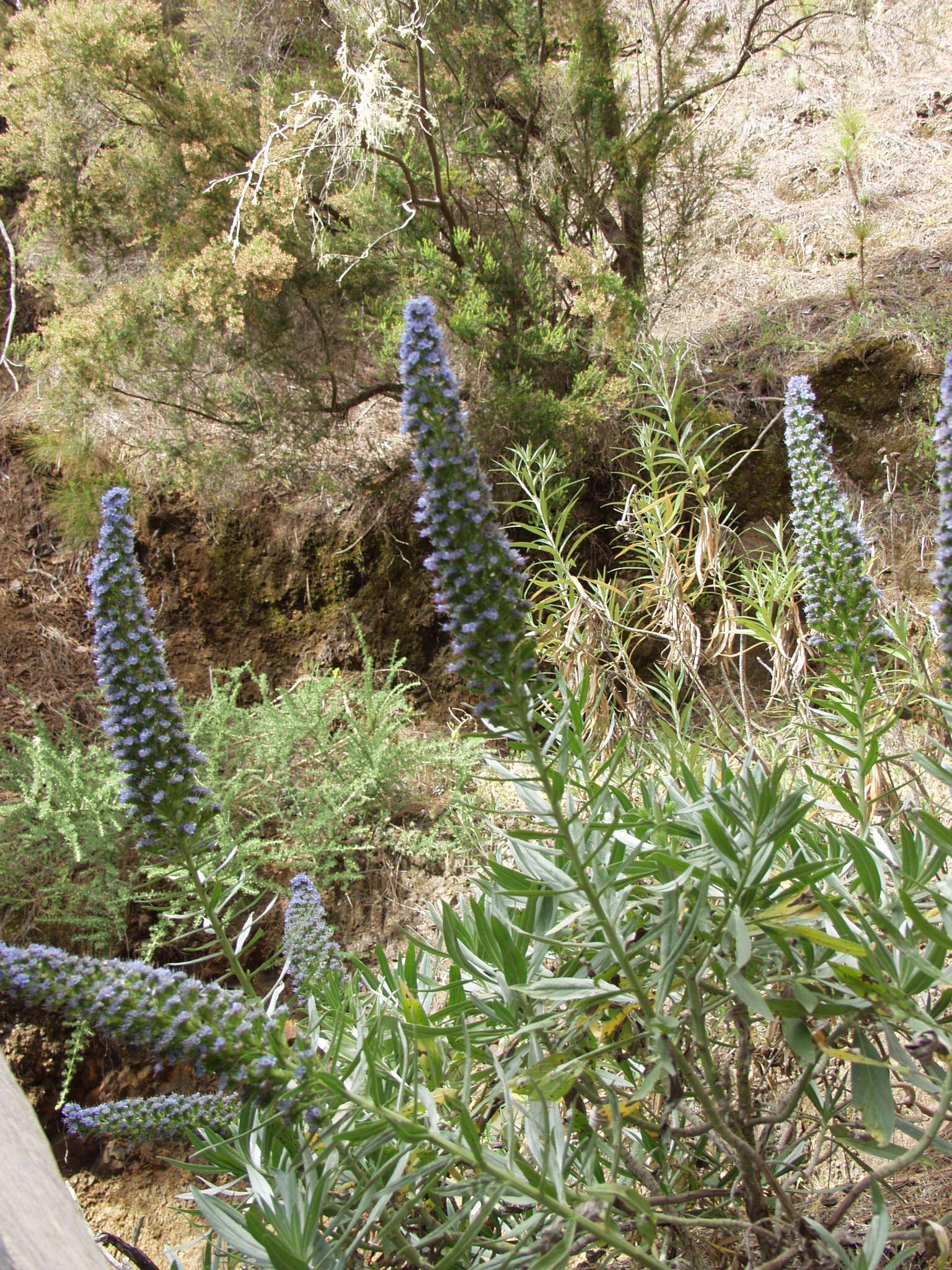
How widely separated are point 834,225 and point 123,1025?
21.1ft

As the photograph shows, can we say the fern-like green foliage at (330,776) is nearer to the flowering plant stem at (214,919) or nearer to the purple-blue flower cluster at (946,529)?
the flowering plant stem at (214,919)

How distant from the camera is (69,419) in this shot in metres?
4.55

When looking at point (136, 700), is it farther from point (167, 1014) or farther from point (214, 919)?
point (167, 1014)

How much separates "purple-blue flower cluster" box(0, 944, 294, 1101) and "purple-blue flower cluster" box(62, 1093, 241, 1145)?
0.18 m

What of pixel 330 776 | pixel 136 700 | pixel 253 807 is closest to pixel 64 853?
pixel 253 807

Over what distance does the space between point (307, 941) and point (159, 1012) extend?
0.51 meters

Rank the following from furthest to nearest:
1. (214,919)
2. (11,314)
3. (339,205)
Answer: (11,314), (339,205), (214,919)

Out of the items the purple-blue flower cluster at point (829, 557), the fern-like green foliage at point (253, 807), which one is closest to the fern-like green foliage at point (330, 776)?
the fern-like green foliage at point (253, 807)

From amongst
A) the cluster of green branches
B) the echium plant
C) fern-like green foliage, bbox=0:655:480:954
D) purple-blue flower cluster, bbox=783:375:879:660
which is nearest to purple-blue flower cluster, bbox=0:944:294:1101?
the echium plant

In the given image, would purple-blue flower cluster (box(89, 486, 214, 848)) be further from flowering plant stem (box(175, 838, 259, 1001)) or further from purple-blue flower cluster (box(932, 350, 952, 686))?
purple-blue flower cluster (box(932, 350, 952, 686))

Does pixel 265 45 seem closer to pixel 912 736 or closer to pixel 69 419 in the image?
pixel 69 419

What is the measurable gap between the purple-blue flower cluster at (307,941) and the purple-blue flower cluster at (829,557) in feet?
3.37

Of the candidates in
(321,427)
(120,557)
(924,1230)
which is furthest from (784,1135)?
(321,427)

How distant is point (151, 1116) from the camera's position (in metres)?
1.12
